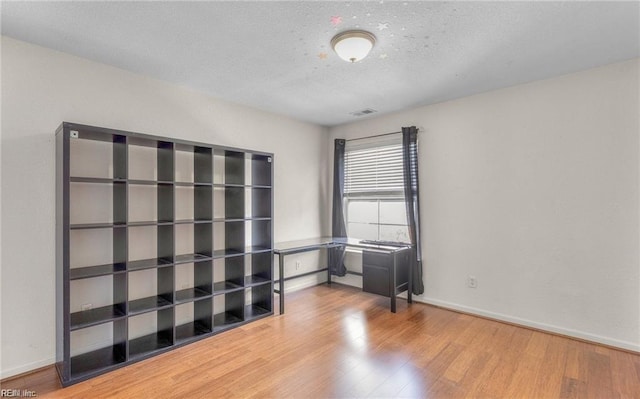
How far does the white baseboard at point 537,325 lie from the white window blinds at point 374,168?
1.46 meters

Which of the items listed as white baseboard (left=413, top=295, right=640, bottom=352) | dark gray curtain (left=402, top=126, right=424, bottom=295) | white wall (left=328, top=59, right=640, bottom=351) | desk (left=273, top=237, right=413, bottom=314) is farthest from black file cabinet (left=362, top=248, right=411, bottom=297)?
white baseboard (left=413, top=295, right=640, bottom=352)

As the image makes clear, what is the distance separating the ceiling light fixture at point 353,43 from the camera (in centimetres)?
220

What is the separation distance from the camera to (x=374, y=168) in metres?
4.48

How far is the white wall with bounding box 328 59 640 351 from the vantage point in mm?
2711

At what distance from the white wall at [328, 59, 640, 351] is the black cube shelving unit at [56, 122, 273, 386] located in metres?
2.13

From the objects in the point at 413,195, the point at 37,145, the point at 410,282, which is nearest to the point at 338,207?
the point at 413,195

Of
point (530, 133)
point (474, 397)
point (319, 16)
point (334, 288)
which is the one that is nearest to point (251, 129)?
point (319, 16)

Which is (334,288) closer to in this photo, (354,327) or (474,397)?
(354,327)

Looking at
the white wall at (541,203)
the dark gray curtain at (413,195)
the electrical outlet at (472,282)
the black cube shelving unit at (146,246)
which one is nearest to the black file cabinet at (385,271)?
the dark gray curtain at (413,195)

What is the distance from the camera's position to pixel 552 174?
304 centimetres

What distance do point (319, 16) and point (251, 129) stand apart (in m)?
2.15

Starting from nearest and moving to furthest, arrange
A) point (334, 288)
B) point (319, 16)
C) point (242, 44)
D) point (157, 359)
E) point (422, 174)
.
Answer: point (319, 16), point (242, 44), point (157, 359), point (422, 174), point (334, 288)

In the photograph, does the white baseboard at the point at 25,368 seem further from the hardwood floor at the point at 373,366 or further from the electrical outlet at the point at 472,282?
the electrical outlet at the point at 472,282

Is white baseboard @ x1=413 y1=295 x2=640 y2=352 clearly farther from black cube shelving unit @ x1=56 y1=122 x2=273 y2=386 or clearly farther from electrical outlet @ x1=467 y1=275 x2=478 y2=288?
black cube shelving unit @ x1=56 y1=122 x2=273 y2=386
